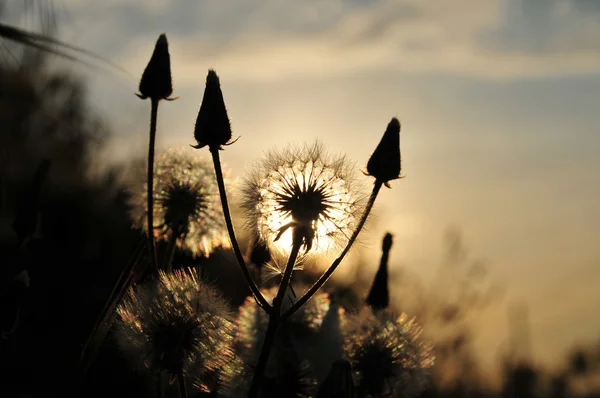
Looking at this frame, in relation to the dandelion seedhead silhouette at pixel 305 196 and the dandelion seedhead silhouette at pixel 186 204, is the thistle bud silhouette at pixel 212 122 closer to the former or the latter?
the dandelion seedhead silhouette at pixel 305 196

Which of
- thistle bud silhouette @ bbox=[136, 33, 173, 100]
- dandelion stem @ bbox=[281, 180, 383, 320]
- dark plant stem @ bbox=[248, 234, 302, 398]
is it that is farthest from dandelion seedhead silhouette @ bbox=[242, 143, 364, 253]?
thistle bud silhouette @ bbox=[136, 33, 173, 100]

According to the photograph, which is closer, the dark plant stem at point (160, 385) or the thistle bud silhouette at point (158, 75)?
→ the dark plant stem at point (160, 385)

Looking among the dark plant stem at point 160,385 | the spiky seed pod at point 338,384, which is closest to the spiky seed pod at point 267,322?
the dark plant stem at point 160,385

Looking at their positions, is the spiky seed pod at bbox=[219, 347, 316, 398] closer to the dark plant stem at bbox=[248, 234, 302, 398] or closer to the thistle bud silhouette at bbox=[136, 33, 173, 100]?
the dark plant stem at bbox=[248, 234, 302, 398]

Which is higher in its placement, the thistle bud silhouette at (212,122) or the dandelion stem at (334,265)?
the thistle bud silhouette at (212,122)

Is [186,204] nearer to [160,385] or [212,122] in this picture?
[212,122]

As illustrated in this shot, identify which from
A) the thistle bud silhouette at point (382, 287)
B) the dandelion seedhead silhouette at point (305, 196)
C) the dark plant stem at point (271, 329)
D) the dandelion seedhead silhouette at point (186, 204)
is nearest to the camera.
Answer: the dark plant stem at point (271, 329)
